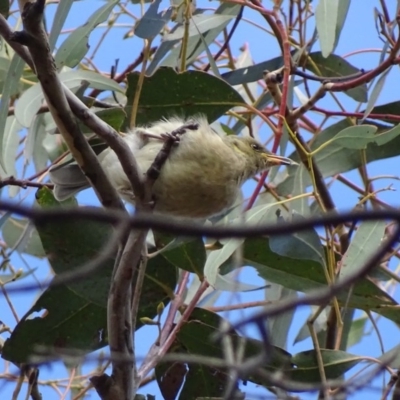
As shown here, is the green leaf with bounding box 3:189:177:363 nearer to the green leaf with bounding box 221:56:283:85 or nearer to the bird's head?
the bird's head

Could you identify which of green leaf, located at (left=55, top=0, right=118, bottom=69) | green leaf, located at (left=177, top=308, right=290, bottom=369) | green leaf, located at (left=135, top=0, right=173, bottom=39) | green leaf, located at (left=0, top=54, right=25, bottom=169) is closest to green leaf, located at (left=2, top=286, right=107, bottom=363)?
green leaf, located at (left=177, top=308, right=290, bottom=369)

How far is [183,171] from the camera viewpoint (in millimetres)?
2244

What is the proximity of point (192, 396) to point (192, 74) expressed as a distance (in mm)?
870

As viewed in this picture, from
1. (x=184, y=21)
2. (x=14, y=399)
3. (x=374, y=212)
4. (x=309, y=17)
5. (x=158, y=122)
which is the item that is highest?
(x=309, y=17)

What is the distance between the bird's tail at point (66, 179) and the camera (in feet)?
7.61

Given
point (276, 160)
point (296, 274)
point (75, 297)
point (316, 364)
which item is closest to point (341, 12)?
point (276, 160)

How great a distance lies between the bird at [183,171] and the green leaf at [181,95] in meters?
0.03

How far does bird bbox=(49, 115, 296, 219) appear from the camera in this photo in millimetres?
2225

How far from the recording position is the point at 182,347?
2.22 metres

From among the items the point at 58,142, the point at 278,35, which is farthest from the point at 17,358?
the point at 278,35

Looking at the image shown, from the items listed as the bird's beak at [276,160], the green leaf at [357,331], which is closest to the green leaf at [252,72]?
the bird's beak at [276,160]

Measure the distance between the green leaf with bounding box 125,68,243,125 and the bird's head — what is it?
155 mm

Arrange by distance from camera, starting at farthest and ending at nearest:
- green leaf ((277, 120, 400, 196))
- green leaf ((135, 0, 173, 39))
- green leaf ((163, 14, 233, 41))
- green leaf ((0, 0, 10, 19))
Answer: green leaf ((277, 120, 400, 196)) < green leaf ((163, 14, 233, 41)) < green leaf ((135, 0, 173, 39)) < green leaf ((0, 0, 10, 19))

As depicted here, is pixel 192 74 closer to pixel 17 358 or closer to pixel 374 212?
pixel 17 358
